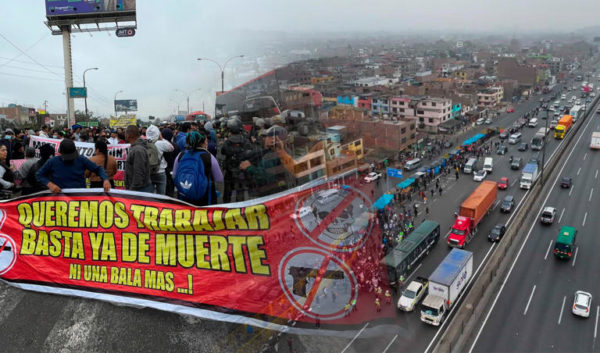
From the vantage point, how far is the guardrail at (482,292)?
12086 mm

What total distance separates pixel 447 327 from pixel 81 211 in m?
11.4

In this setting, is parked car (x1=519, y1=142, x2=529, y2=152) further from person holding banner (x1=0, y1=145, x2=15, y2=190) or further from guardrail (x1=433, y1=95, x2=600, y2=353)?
person holding banner (x1=0, y1=145, x2=15, y2=190)

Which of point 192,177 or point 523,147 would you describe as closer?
point 192,177

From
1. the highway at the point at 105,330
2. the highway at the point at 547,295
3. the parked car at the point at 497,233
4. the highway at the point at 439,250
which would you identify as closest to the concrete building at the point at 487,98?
the highway at the point at 439,250

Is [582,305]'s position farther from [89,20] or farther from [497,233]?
[89,20]

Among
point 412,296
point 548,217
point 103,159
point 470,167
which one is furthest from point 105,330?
point 470,167

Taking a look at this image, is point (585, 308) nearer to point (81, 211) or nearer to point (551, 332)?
point (551, 332)

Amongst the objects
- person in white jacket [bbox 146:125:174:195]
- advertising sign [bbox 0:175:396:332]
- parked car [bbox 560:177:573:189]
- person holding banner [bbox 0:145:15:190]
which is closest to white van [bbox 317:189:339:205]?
advertising sign [bbox 0:175:396:332]

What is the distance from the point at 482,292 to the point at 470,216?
230 inches

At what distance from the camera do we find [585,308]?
1326 centimetres

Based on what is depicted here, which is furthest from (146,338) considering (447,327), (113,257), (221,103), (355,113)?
(355,113)

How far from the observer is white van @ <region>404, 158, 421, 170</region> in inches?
1293

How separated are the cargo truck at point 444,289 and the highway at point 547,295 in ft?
3.98

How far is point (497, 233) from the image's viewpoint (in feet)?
63.6
